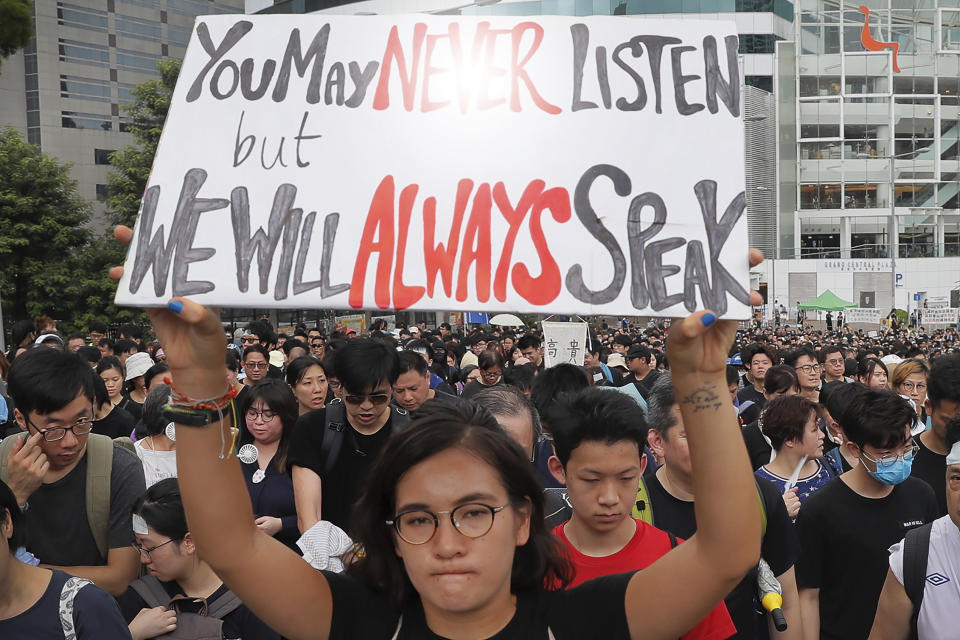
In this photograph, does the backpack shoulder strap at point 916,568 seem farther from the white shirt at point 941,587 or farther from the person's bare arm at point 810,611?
the person's bare arm at point 810,611

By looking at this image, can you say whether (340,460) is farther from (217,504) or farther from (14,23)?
(14,23)

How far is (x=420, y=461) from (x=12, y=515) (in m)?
1.32

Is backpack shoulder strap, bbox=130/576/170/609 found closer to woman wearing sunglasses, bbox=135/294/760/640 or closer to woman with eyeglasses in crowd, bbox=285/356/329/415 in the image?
woman wearing sunglasses, bbox=135/294/760/640

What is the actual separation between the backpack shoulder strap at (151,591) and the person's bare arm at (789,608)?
2.04 m

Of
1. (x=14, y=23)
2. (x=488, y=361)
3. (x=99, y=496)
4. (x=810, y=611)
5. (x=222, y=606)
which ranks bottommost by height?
(x=810, y=611)

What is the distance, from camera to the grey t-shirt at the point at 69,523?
302 cm

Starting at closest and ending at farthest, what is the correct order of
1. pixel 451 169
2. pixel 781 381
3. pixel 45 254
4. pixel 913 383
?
pixel 451 169, pixel 913 383, pixel 781 381, pixel 45 254

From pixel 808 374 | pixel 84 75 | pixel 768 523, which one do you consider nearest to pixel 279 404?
pixel 768 523

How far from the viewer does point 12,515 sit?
2.41 metres

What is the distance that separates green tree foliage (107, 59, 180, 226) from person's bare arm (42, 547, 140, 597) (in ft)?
77.5

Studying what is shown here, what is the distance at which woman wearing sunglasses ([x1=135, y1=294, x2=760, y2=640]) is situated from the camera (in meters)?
1.73

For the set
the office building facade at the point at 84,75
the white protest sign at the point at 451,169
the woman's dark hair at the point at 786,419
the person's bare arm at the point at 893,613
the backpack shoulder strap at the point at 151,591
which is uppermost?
the office building facade at the point at 84,75

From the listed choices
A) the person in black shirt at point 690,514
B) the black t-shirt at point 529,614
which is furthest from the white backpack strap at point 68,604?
the person in black shirt at point 690,514

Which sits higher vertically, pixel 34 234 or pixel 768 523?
pixel 34 234
